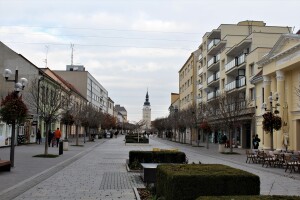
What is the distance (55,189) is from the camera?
1214 centimetres

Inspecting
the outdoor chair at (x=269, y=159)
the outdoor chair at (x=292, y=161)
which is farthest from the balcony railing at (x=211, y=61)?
the outdoor chair at (x=292, y=161)

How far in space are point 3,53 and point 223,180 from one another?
117 ft

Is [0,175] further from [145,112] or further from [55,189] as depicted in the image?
[145,112]

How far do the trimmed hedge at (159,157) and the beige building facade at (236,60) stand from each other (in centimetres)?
2621

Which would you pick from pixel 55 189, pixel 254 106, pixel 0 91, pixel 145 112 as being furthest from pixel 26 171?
pixel 145 112

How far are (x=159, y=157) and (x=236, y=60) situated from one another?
3315cm

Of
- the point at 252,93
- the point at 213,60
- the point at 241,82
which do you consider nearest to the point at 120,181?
the point at 252,93

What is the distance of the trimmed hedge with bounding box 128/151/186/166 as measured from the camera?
1756 centimetres

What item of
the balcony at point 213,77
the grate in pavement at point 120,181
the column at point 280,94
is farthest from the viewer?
the balcony at point 213,77

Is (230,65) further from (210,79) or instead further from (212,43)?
(210,79)

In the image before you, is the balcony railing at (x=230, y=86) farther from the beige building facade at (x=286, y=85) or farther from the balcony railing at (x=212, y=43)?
the beige building facade at (x=286, y=85)

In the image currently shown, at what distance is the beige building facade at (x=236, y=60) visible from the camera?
4428 centimetres

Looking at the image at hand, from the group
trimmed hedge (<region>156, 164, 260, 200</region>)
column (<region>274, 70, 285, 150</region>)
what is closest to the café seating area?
column (<region>274, 70, 285, 150</region>)

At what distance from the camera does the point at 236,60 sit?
1916 inches
